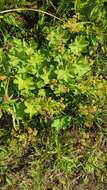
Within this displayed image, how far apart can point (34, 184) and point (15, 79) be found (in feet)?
2.99

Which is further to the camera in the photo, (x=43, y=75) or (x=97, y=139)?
(x=97, y=139)

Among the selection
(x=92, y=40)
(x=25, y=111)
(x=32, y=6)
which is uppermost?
(x=32, y=6)

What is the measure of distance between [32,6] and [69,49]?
19.5 inches

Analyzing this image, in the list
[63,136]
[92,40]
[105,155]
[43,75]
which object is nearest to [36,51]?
[43,75]

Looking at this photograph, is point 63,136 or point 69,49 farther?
point 63,136

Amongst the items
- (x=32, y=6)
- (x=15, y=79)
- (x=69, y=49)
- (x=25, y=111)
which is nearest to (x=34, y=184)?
(x=25, y=111)

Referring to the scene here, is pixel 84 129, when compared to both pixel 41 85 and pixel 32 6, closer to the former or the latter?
pixel 41 85

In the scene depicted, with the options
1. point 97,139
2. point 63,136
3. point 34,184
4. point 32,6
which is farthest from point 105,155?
point 32,6

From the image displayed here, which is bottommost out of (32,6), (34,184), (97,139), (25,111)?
(34,184)

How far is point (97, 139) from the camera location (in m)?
3.48

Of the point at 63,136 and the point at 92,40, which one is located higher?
the point at 92,40

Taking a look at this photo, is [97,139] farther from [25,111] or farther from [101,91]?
[25,111]

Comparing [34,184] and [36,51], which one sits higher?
[36,51]

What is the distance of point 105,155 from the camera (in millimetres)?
3494
